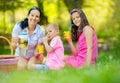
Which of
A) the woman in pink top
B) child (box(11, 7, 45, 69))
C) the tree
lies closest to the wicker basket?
child (box(11, 7, 45, 69))

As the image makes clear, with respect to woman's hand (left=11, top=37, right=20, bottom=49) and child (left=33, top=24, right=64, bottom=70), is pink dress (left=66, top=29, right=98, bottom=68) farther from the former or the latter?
woman's hand (left=11, top=37, right=20, bottom=49)

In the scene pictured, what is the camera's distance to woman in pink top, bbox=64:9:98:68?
230 inches

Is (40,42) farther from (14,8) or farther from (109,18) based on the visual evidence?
(109,18)

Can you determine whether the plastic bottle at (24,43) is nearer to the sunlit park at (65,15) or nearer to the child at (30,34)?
the child at (30,34)

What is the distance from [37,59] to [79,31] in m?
0.78

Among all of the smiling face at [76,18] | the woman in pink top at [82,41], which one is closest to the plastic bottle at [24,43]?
the woman in pink top at [82,41]

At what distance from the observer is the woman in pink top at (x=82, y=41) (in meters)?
5.85

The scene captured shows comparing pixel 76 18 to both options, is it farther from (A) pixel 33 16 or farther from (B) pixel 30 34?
(B) pixel 30 34

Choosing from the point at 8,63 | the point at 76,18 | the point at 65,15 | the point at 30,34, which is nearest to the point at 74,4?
the point at 65,15

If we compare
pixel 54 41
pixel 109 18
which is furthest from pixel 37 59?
pixel 109 18

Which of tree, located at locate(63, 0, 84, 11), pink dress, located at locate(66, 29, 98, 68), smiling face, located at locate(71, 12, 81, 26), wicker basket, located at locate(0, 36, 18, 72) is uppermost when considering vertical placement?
tree, located at locate(63, 0, 84, 11)

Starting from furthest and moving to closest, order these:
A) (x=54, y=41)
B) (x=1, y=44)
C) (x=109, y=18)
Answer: (x=109, y=18), (x=1, y=44), (x=54, y=41)

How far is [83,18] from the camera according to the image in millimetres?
6113

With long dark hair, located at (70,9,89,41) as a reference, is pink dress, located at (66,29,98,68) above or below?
below
